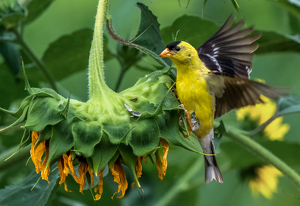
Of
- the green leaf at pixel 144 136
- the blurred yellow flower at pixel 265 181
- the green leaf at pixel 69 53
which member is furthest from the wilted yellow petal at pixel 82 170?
the blurred yellow flower at pixel 265 181

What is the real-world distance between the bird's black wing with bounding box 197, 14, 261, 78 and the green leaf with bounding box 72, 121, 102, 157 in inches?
22.2

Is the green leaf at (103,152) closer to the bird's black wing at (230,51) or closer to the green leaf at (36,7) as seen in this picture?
the bird's black wing at (230,51)

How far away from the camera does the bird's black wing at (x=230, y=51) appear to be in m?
1.23

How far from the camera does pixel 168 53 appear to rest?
120cm

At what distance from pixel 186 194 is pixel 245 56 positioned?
1.05 metres

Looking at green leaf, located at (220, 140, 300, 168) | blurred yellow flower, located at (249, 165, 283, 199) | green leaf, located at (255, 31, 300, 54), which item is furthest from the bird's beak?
blurred yellow flower, located at (249, 165, 283, 199)

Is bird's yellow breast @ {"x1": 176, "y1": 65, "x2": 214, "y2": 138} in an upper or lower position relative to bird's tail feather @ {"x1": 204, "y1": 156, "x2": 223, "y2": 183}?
upper

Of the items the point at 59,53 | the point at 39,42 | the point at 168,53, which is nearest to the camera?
the point at 168,53

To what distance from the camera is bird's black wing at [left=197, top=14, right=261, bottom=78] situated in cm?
123

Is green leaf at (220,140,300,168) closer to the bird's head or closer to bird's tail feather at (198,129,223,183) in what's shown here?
bird's tail feather at (198,129,223,183)

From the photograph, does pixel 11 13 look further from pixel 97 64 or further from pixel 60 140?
pixel 60 140

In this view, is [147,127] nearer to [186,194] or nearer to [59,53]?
[59,53]

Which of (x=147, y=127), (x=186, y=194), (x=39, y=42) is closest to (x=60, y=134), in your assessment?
(x=147, y=127)

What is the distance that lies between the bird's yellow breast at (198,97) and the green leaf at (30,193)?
1.70 ft
